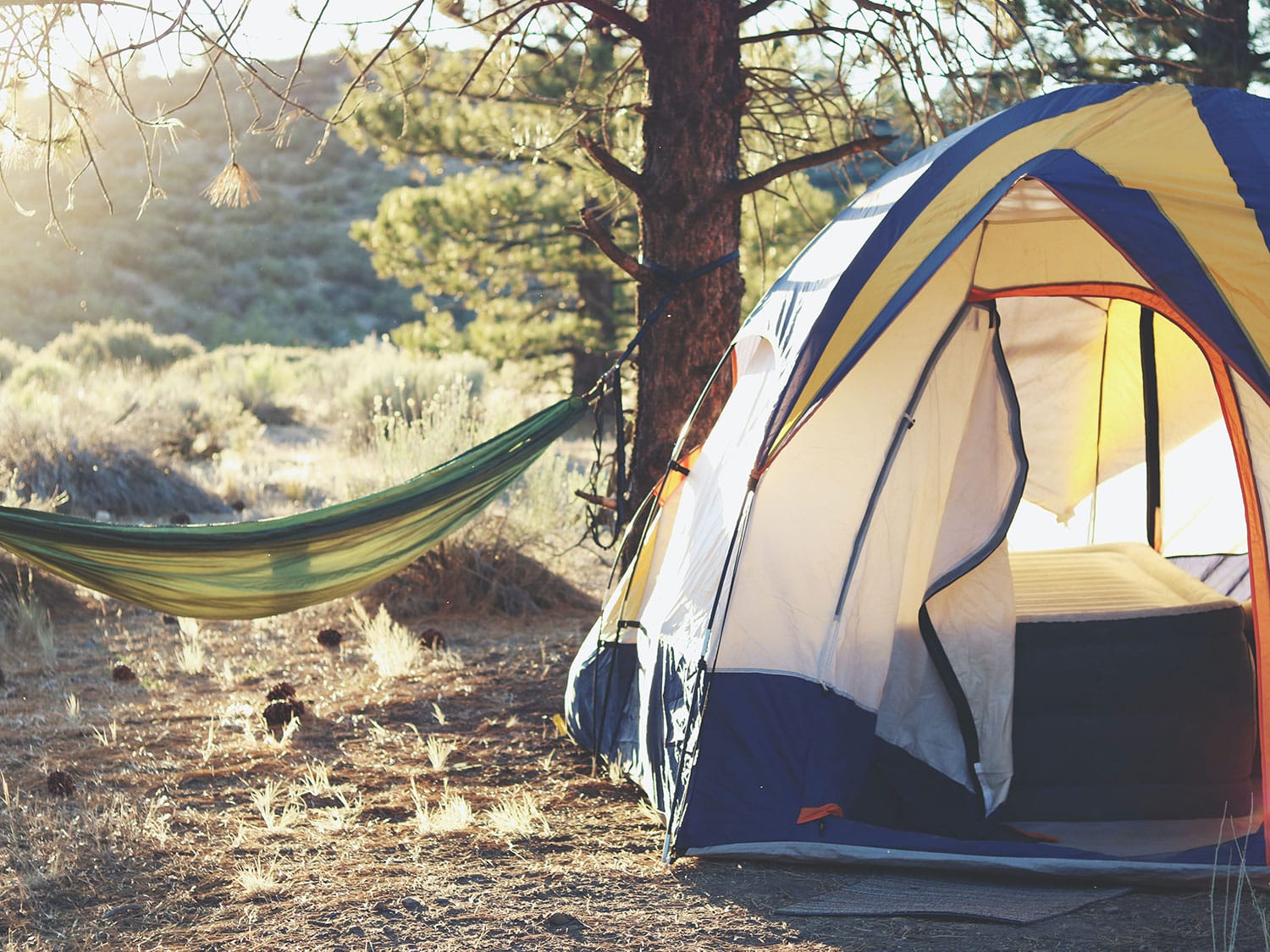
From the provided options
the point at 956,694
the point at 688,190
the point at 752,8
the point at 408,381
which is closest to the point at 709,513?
the point at 956,694

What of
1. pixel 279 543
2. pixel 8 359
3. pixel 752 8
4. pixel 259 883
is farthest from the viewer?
pixel 8 359

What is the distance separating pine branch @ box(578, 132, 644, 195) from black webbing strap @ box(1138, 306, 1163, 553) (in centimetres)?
186

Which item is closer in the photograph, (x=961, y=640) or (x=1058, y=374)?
(x=961, y=640)

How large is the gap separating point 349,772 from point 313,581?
25.0 inches

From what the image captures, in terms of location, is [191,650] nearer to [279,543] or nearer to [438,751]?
[438,751]

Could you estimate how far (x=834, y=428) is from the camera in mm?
3363

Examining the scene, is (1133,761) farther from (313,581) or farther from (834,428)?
(313,581)

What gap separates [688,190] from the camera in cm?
446

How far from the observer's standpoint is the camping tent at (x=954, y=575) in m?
3.05

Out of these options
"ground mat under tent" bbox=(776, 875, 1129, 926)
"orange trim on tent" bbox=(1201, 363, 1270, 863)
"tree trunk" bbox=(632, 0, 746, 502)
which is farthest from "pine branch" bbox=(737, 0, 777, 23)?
"ground mat under tent" bbox=(776, 875, 1129, 926)

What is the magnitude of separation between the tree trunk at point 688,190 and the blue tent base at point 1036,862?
179 centimetres

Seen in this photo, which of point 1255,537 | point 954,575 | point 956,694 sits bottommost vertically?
point 956,694

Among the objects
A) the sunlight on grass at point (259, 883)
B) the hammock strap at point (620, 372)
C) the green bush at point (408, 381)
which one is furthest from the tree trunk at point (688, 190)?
the green bush at point (408, 381)

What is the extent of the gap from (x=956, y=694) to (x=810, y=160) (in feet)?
6.51
